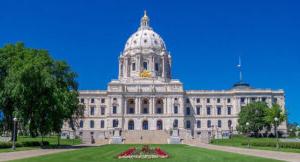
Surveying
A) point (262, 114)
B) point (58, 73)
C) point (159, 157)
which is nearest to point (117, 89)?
point (262, 114)

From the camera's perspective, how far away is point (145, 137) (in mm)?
97000

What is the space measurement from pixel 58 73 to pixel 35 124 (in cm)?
1015

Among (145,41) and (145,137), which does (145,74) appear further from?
(145,137)

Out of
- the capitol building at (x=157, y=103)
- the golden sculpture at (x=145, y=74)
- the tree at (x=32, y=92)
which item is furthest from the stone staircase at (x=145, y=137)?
the tree at (x=32, y=92)

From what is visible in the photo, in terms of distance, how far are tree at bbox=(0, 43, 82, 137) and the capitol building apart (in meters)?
64.5

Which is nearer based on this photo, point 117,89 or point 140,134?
point 140,134

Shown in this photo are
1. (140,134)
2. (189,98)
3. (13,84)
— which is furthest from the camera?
(189,98)

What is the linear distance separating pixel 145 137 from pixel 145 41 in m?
58.4

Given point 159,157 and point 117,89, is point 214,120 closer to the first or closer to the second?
point 117,89

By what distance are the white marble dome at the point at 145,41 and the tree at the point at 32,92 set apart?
9032cm

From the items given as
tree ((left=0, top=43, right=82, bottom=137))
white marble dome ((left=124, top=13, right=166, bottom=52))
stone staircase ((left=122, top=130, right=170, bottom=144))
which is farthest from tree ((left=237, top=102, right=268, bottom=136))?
tree ((left=0, top=43, right=82, bottom=137))

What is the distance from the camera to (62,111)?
176ft

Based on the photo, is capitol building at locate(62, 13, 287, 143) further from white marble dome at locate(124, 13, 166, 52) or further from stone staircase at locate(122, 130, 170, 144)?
stone staircase at locate(122, 130, 170, 144)

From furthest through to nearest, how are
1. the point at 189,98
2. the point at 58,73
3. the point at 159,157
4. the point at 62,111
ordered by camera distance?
1. the point at 189,98
2. the point at 58,73
3. the point at 62,111
4. the point at 159,157
